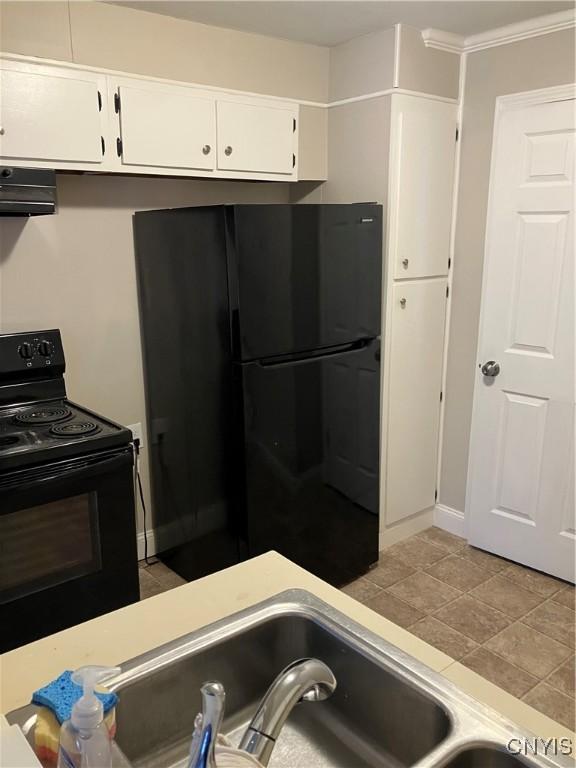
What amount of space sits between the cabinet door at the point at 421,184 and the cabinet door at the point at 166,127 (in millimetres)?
780

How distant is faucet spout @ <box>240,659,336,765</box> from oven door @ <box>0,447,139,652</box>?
130 centimetres

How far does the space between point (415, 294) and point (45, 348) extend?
161 cm

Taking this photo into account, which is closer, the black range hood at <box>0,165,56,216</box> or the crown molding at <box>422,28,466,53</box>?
the black range hood at <box>0,165,56,216</box>

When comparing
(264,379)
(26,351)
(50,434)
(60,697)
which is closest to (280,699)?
(60,697)

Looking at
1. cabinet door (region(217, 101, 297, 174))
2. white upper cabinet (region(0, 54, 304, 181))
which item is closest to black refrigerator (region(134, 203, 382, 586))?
white upper cabinet (region(0, 54, 304, 181))

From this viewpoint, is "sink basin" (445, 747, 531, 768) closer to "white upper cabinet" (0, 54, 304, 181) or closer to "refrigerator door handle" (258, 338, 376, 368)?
"refrigerator door handle" (258, 338, 376, 368)

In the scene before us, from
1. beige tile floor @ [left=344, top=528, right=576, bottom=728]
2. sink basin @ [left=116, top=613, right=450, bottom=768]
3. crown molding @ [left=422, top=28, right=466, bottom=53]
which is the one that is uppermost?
crown molding @ [left=422, top=28, right=466, bottom=53]

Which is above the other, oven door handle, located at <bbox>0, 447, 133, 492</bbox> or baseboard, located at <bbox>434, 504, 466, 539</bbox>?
oven door handle, located at <bbox>0, 447, 133, 492</bbox>

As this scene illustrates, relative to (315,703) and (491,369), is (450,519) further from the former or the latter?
(315,703)

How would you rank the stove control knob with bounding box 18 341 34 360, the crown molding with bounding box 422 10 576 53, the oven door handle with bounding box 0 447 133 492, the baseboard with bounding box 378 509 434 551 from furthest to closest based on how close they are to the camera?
the baseboard with bounding box 378 509 434 551 < the crown molding with bounding box 422 10 576 53 < the stove control knob with bounding box 18 341 34 360 < the oven door handle with bounding box 0 447 133 492

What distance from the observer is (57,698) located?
809 millimetres

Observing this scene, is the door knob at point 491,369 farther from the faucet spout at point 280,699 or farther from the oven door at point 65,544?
the faucet spout at point 280,699

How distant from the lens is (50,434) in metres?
2.03

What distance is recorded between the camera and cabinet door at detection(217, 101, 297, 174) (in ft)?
8.37
